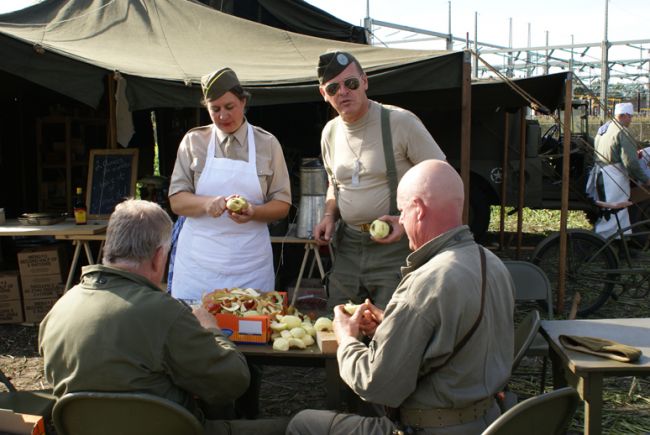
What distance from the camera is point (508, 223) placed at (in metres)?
10.6

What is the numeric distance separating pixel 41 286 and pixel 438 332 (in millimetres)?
4597

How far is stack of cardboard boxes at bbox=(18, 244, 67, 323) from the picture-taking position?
17.8 ft

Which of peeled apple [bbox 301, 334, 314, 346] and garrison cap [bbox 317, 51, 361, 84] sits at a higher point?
garrison cap [bbox 317, 51, 361, 84]

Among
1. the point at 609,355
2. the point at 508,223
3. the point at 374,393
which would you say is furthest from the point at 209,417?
the point at 508,223

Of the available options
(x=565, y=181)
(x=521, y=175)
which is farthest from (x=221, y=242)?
(x=521, y=175)

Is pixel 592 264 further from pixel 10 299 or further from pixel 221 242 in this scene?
pixel 10 299

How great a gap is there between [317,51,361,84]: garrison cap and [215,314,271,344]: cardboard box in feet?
3.90

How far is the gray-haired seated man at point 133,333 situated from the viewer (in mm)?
1893

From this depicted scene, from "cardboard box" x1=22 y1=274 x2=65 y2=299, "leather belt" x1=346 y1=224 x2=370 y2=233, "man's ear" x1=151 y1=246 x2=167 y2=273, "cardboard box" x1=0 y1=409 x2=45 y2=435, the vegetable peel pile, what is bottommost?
"cardboard box" x1=22 y1=274 x2=65 y2=299

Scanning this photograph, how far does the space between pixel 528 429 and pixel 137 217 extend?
1320mm

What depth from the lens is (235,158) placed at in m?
3.11

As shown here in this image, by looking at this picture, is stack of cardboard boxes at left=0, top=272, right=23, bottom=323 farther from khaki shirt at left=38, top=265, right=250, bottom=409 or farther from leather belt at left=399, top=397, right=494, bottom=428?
leather belt at left=399, top=397, right=494, bottom=428

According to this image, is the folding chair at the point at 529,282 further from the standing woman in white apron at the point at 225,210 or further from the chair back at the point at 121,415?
the chair back at the point at 121,415

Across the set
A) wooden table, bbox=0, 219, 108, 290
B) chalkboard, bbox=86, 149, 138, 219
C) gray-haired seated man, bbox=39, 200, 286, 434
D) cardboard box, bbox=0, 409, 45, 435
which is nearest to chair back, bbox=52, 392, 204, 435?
gray-haired seated man, bbox=39, 200, 286, 434
